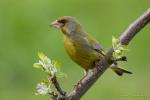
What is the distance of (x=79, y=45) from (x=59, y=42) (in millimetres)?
6102

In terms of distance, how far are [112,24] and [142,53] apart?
1.16 meters

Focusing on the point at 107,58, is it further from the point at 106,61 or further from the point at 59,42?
the point at 59,42

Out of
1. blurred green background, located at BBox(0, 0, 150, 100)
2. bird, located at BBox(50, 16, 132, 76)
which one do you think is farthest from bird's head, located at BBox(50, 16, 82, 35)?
blurred green background, located at BBox(0, 0, 150, 100)

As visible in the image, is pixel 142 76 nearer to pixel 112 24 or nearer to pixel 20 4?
pixel 112 24

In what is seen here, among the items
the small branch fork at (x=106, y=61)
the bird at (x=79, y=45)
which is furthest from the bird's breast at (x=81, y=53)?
the small branch fork at (x=106, y=61)

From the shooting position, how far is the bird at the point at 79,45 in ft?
12.7

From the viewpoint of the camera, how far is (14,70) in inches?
376

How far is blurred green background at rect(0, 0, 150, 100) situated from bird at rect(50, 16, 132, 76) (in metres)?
3.52

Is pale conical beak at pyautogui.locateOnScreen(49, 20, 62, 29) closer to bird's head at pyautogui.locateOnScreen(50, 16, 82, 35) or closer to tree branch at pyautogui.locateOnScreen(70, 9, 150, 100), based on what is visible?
bird's head at pyautogui.locateOnScreen(50, 16, 82, 35)

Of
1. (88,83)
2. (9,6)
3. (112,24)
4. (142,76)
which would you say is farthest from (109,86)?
(88,83)

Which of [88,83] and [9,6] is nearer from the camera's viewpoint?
[88,83]

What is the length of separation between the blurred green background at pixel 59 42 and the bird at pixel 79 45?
3.52m

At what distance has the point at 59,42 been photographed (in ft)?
33.3

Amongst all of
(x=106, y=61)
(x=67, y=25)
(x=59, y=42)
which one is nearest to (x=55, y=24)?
(x=67, y=25)
